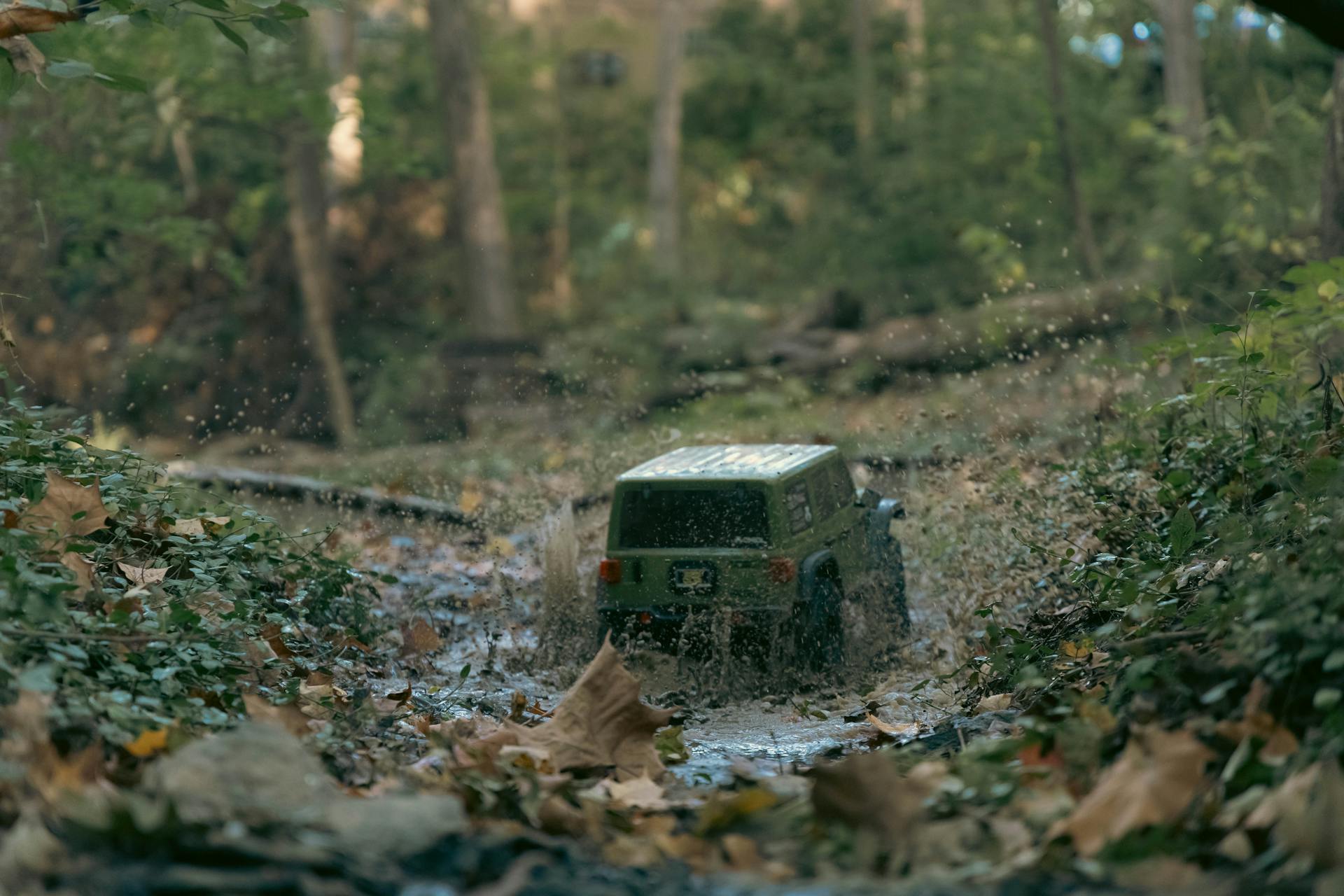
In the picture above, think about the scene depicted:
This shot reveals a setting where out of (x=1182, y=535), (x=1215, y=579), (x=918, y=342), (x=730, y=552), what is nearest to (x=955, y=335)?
(x=918, y=342)

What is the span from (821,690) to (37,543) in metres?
4.54

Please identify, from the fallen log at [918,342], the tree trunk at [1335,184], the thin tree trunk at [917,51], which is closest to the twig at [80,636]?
the tree trunk at [1335,184]

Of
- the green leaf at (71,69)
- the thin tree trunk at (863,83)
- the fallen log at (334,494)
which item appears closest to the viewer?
the green leaf at (71,69)

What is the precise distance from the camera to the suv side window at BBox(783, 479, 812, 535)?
836cm

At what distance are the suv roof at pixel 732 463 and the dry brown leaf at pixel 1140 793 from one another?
4.52 m

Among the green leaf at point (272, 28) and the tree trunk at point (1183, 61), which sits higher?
the tree trunk at point (1183, 61)

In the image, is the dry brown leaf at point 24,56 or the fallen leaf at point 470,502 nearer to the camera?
the dry brown leaf at point 24,56

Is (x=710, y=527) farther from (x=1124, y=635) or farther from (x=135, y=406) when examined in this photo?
(x=135, y=406)

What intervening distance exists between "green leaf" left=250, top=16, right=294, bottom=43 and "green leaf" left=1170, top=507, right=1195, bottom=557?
4510 millimetres

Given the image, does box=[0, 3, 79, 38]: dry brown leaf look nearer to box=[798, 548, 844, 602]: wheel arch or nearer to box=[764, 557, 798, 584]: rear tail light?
box=[764, 557, 798, 584]: rear tail light

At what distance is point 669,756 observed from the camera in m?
5.73

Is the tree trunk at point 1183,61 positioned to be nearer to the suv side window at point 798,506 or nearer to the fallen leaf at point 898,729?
the suv side window at point 798,506

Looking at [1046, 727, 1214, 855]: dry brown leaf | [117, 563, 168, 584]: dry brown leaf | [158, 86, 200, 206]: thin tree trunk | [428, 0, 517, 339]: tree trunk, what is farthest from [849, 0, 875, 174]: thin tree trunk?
A: [1046, 727, 1214, 855]: dry brown leaf

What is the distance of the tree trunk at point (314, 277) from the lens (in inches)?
926
